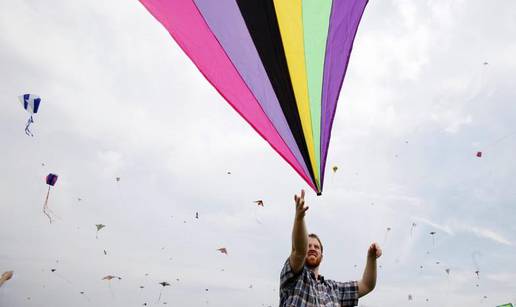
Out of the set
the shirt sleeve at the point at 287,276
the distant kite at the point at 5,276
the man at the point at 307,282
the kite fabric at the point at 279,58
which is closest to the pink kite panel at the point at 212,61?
the kite fabric at the point at 279,58

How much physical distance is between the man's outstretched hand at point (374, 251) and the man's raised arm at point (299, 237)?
2.74 ft

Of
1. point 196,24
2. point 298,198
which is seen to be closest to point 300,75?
point 196,24

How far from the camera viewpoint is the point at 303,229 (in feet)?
6.32

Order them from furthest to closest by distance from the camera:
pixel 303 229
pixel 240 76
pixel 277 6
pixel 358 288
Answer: pixel 240 76, pixel 277 6, pixel 358 288, pixel 303 229

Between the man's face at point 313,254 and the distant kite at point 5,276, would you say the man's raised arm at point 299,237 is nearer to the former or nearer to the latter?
the man's face at point 313,254

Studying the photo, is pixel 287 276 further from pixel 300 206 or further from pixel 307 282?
pixel 300 206

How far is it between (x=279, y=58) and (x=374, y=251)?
6.34 ft

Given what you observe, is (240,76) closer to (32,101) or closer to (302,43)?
(302,43)

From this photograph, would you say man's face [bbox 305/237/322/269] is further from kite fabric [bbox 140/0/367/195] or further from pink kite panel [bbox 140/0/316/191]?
pink kite panel [bbox 140/0/316/191]

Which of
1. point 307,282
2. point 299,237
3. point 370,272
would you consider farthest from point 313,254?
point 370,272

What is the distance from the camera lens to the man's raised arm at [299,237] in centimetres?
193

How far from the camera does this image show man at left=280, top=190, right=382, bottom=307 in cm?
195

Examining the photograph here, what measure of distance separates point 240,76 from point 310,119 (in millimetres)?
866

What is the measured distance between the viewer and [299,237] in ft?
6.30
